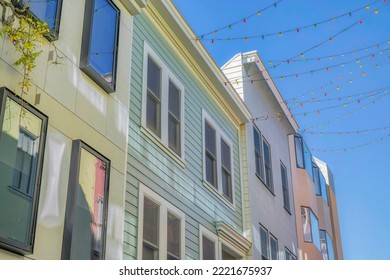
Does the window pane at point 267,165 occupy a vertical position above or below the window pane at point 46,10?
above

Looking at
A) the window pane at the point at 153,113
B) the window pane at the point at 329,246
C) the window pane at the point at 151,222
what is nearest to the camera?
Answer: the window pane at the point at 151,222

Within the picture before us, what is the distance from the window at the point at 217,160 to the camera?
1192 cm

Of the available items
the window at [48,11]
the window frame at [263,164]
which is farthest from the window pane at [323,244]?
the window at [48,11]

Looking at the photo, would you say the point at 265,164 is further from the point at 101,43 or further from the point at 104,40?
the point at 101,43

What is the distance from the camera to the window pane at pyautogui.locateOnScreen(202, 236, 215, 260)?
10.7 metres

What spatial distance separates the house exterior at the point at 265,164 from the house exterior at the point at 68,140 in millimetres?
6113

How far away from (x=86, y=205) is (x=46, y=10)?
7.74ft

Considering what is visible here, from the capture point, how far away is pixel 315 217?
20.2 meters

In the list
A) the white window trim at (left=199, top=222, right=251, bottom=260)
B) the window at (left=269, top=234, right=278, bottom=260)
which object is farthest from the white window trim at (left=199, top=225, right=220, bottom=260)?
the window at (left=269, top=234, right=278, bottom=260)

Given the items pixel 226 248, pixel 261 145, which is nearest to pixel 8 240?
pixel 226 248

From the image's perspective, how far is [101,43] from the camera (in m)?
7.97

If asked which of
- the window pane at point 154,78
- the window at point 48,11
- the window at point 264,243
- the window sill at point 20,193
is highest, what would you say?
the window pane at point 154,78

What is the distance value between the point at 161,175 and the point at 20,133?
371 centimetres

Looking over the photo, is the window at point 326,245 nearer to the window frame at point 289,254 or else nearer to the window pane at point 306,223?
the window pane at point 306,223
